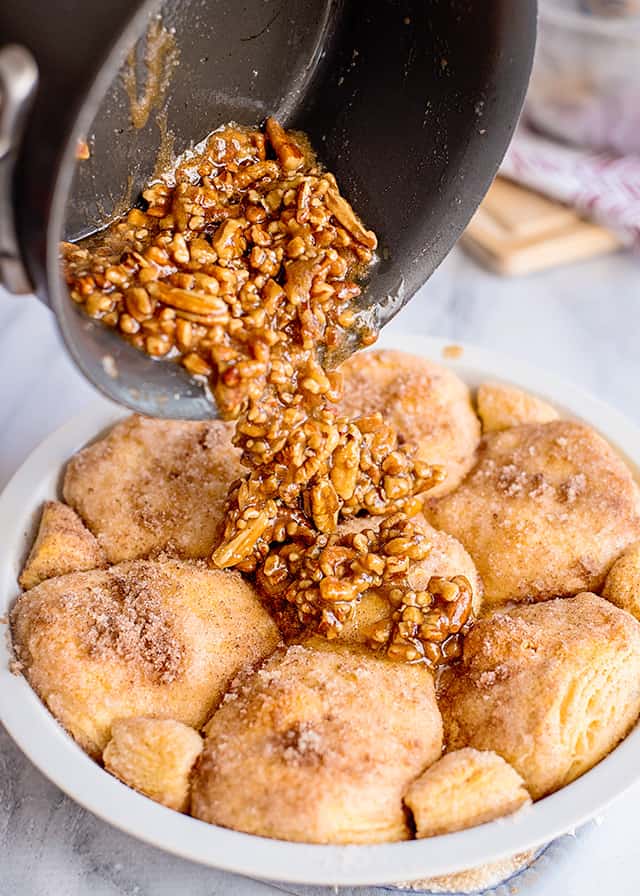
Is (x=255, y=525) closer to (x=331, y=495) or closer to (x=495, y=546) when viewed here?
(x=331, y=495)

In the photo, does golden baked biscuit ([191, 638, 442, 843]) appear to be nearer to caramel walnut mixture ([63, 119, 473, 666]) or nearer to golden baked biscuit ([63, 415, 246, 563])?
caramel walnut mixture ([63, 119, 473, 666])

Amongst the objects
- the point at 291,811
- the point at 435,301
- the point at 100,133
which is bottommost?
the point at 435,301

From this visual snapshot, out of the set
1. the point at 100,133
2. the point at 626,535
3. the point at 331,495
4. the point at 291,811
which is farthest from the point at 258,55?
the point at 291,811

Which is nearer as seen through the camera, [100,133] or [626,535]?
[100,133]

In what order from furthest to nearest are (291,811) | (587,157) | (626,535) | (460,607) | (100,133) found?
(587,157) → (626,535) → (460,607) → (100,133) → (291,811)

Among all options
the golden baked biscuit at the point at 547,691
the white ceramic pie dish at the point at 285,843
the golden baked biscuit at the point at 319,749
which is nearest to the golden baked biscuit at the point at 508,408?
the golden baked biscuit at the point at 547,691

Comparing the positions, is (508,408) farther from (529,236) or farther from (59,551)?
(529,236)

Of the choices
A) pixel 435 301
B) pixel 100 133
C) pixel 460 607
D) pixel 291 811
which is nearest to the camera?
pixel 291 811

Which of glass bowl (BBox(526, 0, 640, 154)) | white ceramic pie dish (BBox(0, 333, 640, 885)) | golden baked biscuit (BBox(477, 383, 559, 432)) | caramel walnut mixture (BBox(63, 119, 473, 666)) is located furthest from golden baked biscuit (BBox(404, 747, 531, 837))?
glass bowl (BBox(526, 0, 640, 154))
